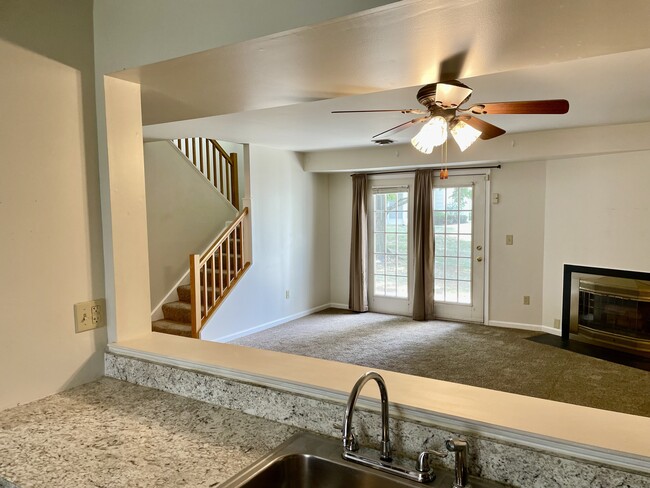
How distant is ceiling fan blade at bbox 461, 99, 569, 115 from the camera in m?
2.49

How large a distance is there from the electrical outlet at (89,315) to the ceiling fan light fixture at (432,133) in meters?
2.01

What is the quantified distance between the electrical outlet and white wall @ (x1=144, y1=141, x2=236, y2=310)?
3638 millimetres

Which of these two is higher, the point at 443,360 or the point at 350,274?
the point at 350,274

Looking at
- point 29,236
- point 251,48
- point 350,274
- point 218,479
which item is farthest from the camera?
point 350,274

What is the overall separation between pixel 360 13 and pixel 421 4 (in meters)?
0.15

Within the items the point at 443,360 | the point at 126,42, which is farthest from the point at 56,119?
the point at 443,360

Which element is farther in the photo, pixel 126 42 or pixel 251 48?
pixel 126 42

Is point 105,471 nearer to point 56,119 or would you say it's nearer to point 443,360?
point 56,119

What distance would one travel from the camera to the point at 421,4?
3.35 feet

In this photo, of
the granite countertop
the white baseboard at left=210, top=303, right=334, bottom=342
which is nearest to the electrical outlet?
the granite countertop

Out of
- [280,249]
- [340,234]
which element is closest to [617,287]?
[340,234]

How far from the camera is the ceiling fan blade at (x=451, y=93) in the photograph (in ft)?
7.47

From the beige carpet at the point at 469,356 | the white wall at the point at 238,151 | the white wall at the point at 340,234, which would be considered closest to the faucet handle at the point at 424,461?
the beige carpet at the point at 469,356

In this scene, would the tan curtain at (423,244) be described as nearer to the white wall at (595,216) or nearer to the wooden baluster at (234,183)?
the white wall at (595,216)
